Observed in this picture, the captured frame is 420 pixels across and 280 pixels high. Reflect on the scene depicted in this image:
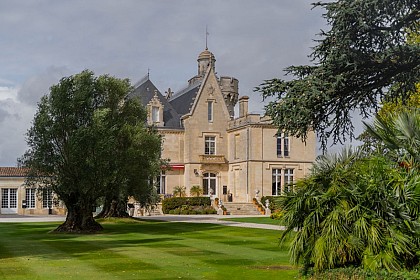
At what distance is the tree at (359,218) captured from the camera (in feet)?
35.5

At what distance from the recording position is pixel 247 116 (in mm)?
53969

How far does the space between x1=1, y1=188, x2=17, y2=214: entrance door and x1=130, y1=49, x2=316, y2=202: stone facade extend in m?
12.7

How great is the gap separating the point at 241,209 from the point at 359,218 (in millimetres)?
38932

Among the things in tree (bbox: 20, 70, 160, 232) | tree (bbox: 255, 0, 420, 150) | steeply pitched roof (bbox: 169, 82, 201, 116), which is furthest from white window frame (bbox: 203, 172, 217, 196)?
tree (bbox: 255, 0, 420, 150)

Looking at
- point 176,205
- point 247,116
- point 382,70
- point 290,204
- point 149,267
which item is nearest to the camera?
point 290,204

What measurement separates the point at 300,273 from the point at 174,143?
144ft

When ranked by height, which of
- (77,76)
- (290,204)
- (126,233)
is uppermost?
(77,76)

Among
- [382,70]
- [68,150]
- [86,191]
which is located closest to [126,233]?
[86,191]

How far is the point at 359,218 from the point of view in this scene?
36.1ft

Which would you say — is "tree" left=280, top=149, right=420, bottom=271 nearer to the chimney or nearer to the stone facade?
the stone facade

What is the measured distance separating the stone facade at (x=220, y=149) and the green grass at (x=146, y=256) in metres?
27.3

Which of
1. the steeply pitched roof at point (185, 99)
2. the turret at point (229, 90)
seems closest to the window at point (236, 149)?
the steeply pitched roof at point (185, 99)

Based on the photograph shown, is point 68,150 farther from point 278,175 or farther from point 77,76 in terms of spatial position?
point 278,175

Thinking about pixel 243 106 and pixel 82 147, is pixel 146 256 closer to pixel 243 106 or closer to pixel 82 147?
pixel 82 147
